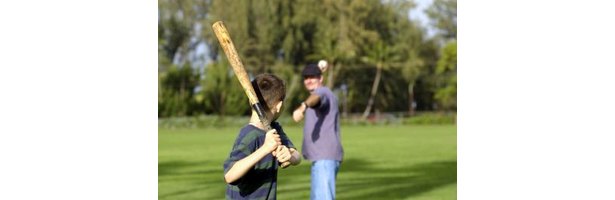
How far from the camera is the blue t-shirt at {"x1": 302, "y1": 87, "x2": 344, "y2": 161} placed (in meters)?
9.06

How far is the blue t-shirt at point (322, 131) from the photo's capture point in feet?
29.7

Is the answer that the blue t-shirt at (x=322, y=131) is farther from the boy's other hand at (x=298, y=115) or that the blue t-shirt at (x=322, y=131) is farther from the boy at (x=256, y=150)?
the boy at (x=256, y=150)

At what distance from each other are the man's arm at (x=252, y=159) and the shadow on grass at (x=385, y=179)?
7.67m

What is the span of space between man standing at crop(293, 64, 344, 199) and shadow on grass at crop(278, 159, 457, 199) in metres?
3.51

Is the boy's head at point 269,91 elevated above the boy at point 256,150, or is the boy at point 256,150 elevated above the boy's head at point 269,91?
the boy's head at point 269,91

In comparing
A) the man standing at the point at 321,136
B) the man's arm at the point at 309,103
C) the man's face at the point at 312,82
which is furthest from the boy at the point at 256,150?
the man's face at the point at 312,82

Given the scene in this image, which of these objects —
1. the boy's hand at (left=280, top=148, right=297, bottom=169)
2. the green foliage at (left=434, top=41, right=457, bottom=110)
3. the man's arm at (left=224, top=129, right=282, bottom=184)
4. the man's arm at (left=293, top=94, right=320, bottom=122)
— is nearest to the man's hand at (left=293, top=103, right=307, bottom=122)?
the man's arm at (left=293, top=94, right=320, bottom=122)

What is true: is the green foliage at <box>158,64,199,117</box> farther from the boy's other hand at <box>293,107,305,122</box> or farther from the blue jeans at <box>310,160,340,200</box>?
the boy's other hand at <box>293,107,305,122</box>

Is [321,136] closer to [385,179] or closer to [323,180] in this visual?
[323,180]
